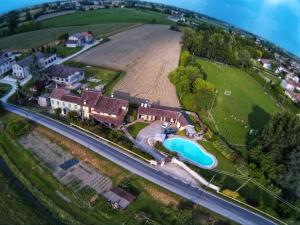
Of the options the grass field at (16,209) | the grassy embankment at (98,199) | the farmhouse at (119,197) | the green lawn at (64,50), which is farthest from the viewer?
the green lawn at (64,50)

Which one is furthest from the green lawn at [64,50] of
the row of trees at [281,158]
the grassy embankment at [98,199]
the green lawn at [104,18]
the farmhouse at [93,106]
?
the row of trees at [281,158]

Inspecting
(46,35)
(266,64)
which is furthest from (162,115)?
(46,35)

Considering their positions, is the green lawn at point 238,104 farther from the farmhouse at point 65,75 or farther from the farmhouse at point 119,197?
the farmhouse at point 65,75

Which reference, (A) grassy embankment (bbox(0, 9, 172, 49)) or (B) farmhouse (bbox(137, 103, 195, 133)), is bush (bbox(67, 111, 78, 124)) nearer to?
(B) farmhouse (bbox(137, 103, 195, 133))

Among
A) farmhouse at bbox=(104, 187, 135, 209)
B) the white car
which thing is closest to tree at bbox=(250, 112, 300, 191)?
the white car

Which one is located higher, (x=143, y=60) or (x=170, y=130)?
(x=143, y=60)

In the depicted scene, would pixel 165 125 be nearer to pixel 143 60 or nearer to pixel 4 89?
Result: pixel 143 60

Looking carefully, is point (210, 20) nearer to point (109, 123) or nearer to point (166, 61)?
point (166, 61)
